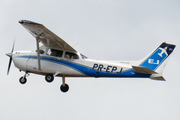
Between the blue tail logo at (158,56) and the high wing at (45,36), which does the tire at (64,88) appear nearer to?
the high wing at (45,36)

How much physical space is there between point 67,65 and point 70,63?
20 centimetres

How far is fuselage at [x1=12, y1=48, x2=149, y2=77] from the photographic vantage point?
2045 centimetres

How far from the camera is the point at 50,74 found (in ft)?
68.2

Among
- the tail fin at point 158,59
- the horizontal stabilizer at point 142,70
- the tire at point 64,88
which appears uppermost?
the tail fin at point 158,59

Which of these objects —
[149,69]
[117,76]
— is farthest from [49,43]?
[149,69]

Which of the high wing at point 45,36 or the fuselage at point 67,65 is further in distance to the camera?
the fuselage at point 67,65

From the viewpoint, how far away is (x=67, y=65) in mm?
20750

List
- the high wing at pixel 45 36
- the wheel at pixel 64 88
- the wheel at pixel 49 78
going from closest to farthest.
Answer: the high wing at pixel 45 36
the wheel at pixel 49 78
the wheel at pixel 64 88

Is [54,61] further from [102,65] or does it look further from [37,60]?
[102,65]

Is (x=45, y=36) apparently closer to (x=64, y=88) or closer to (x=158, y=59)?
(x=64, y=88)

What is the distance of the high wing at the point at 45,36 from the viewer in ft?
61.0

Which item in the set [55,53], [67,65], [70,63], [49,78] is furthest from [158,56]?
[49,78]

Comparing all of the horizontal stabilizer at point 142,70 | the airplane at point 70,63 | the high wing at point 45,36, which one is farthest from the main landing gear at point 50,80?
the horizontal stabilizer at point 142,70

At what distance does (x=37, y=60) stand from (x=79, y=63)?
2.35 meters
